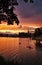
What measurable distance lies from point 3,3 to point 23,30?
18.7 metres

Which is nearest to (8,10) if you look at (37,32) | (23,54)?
(23,54)

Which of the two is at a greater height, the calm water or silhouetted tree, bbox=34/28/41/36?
the calm water

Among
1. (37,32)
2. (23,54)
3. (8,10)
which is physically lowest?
(37,32)

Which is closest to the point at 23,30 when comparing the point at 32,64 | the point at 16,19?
the point at 32,64

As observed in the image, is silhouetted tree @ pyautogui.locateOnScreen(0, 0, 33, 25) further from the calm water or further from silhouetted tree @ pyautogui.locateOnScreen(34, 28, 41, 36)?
silhouetted tree @ pyautogui.locateOnScreen(34, 28, 41, 36)

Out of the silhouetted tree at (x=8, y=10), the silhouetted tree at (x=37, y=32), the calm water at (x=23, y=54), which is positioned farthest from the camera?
the silhouetted tree at (x=37, y=32)

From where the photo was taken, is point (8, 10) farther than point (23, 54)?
No

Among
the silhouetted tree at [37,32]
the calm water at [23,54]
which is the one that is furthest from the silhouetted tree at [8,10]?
the silhouetted tree at [37,32]

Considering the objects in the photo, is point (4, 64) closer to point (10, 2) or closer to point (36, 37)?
point (10, 2)

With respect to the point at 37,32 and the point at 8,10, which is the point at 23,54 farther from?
the point at 37,32

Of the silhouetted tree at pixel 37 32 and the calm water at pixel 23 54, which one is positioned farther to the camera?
the silhouetted tree at pixel 37 32

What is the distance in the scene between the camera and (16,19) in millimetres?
6340

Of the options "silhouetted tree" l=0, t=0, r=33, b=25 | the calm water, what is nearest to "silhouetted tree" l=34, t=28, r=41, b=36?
the calm water

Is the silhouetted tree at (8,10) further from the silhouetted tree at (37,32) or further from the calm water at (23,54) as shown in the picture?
the silhouetted tree at (37,32)
